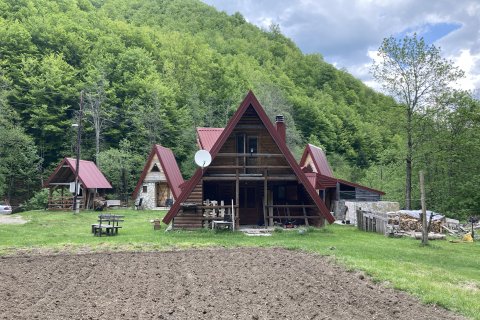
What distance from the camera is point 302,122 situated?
65.0 m

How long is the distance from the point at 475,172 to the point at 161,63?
4861 centimetres

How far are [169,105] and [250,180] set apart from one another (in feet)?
116

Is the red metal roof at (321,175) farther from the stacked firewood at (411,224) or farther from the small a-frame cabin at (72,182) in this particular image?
the small a-frame cabin at (72,182)

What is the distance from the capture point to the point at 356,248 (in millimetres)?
14461

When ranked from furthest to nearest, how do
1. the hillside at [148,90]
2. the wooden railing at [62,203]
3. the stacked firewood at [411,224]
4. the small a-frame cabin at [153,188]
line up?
the hillside at [148,90] → the small a-frame cabin at [153,188] → the wooden railing at [62,203] → the stacked firewood at [411,224]

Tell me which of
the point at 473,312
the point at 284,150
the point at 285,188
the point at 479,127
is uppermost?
the point at 479,127

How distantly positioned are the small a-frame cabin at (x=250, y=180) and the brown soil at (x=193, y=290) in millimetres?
6703

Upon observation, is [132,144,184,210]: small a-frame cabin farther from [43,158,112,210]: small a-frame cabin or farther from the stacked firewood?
the stacked firewood

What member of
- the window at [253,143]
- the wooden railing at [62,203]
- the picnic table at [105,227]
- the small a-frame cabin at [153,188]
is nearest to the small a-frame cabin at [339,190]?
the window at [253,143]

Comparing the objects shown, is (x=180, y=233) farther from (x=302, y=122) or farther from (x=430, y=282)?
(x=302, y=122)

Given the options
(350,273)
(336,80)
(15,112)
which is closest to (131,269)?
(350,273)

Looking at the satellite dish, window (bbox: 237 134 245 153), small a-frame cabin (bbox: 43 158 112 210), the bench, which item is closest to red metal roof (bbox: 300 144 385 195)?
window (bbox: 237 134 245 153)

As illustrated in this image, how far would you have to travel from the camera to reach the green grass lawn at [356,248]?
346 inches

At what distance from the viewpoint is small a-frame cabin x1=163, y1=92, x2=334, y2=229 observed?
19.2 meters
